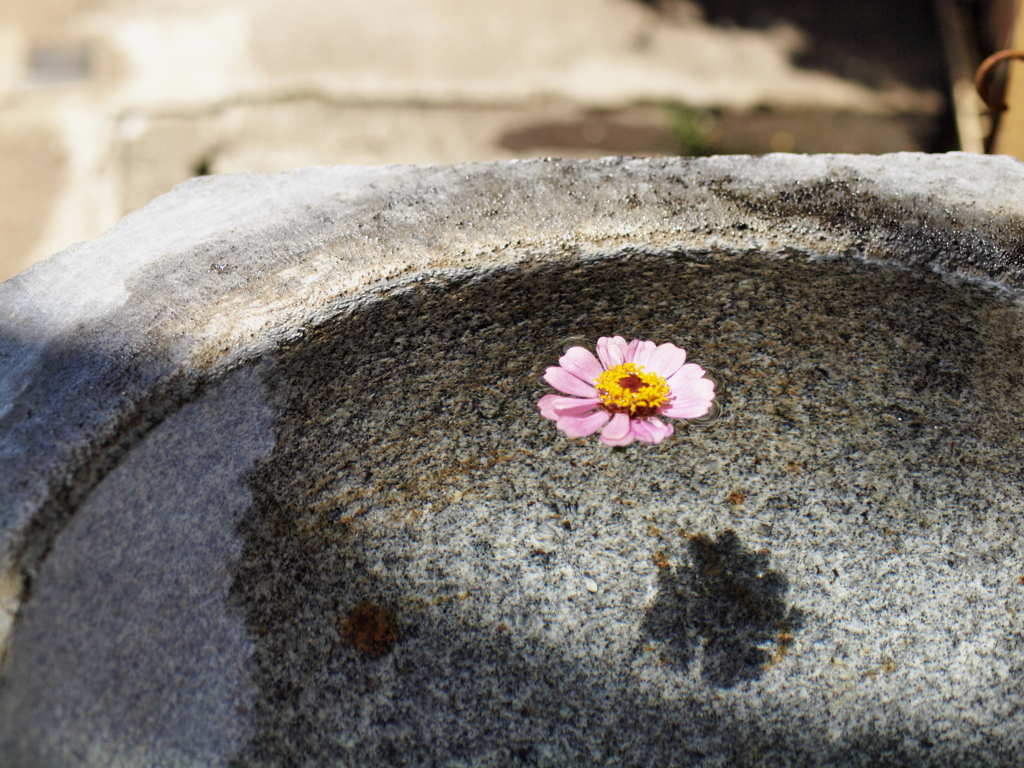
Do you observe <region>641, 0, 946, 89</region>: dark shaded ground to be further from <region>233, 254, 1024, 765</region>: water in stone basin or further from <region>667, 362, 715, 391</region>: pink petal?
<region>667, 362, 715, 391</region>: pink petal

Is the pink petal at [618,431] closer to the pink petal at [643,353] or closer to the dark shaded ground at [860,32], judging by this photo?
the pink petal at [643,353]


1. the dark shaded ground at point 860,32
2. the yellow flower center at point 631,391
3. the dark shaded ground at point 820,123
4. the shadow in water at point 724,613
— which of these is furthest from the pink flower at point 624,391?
the dark shaded ground at point 860,32

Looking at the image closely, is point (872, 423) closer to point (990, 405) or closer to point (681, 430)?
point (990, 405)

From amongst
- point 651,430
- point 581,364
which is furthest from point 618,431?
point 581,364

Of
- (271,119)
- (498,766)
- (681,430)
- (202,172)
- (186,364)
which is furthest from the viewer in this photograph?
(271,119)

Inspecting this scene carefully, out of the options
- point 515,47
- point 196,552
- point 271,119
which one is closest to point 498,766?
point 196,552

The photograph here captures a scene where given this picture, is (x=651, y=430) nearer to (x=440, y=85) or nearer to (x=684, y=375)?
(x=684, y=375)

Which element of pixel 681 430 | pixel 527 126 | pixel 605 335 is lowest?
pixel 681 430
